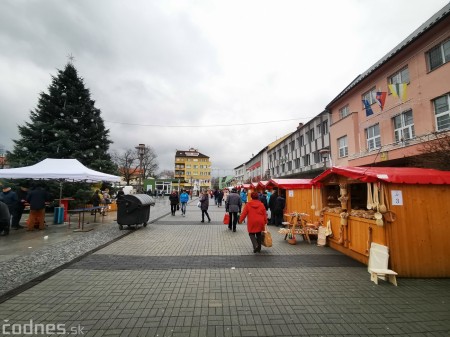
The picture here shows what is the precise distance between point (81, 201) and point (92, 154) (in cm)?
387

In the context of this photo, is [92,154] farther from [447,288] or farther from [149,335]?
[447,288]

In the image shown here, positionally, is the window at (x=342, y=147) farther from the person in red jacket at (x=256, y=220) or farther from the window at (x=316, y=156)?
the person in red jacket at (x=256, y=220)

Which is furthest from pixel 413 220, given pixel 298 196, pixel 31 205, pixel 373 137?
pixel 373 137

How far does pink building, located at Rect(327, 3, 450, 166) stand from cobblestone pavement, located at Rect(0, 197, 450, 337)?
6785 millimetres

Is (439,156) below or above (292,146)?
below

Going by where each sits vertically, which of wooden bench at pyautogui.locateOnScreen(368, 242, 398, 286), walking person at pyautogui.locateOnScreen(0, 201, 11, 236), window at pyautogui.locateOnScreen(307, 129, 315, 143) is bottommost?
wooden bench at pyautogui.locateOnScreen(368, 242, 398, 286)

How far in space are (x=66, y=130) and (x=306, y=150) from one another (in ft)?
89.4

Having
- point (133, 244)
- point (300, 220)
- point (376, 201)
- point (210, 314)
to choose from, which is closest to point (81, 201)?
point (133, 244)

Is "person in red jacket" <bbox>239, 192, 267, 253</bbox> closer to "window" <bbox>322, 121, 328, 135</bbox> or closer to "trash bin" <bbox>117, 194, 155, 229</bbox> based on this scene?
"trash bin" <bbox>117, 194, 155, 229</bbox>

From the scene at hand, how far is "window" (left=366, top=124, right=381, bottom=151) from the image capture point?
18227mm

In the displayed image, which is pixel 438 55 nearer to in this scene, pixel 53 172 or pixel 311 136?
pixel 311 136

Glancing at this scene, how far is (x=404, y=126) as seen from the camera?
616 inches

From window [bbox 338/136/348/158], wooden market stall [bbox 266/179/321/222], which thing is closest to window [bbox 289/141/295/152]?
window [bbox 338/136/348/158]

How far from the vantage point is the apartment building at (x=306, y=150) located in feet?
91.1
